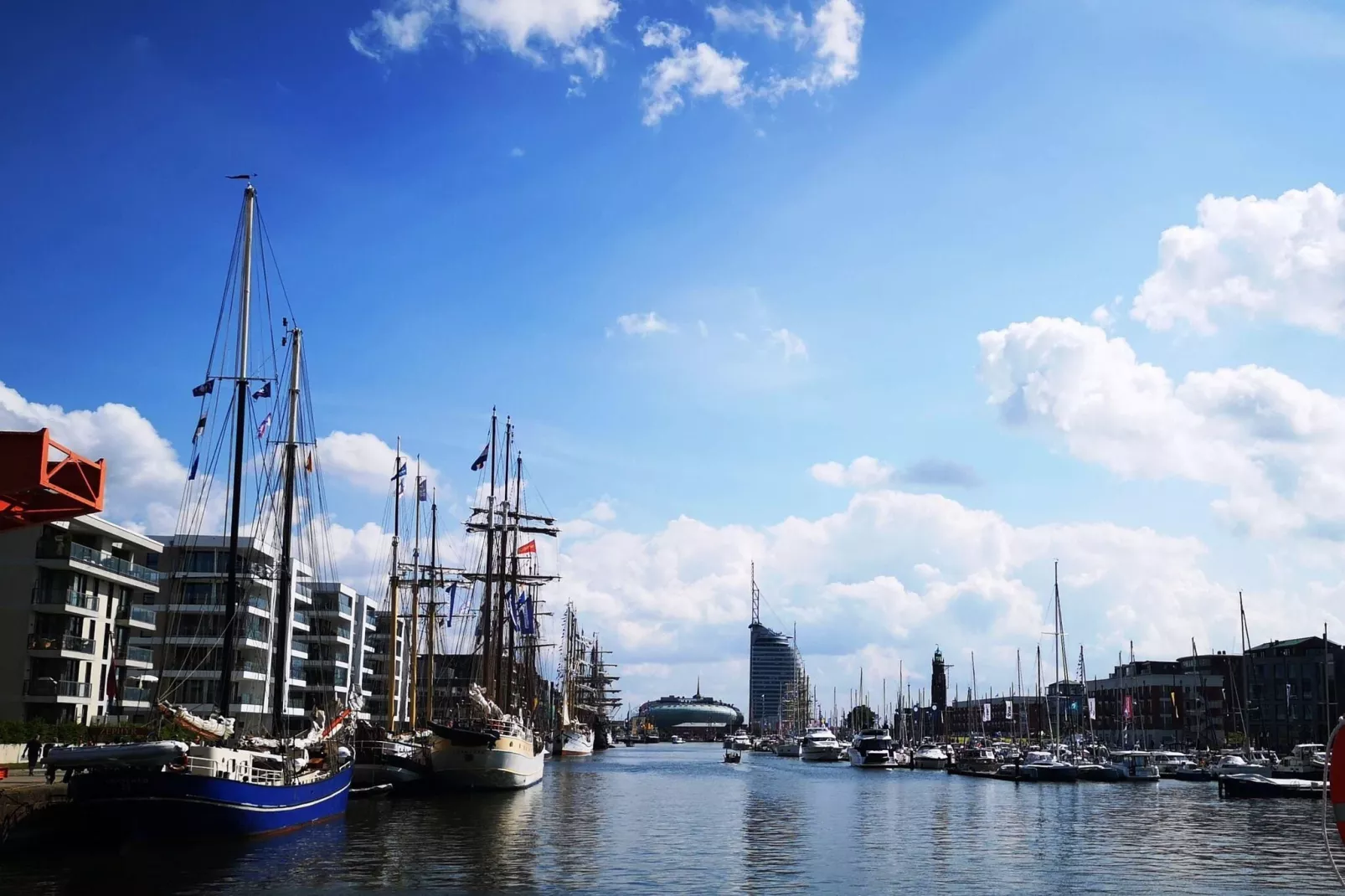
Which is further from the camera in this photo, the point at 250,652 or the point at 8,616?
the point at 250,652

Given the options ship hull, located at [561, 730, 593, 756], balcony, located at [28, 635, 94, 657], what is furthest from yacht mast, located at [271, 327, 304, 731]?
ship hull, located at [561, 730, 593, 756]

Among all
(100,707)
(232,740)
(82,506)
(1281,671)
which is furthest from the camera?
(1281,671)

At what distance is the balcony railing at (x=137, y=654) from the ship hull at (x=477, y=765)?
99.1 feet

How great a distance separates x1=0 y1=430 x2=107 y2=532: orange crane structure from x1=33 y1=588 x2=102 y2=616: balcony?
66070 millimetres

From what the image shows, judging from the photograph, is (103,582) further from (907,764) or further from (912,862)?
(907,764)

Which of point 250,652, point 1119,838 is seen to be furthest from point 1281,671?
point 250,652

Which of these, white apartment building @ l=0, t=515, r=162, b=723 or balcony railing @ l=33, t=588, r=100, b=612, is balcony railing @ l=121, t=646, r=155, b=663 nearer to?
white apartment building @ l=0, t=515, r=162, b=723

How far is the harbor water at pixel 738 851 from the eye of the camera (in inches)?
1540

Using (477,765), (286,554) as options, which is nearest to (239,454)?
(286,554)

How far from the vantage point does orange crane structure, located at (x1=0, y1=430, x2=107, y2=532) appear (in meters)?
21.9

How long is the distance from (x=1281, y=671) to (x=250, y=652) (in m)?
140

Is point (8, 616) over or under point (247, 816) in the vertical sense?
over

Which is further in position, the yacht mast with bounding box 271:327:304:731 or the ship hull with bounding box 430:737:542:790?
the ship hull with bounding box 430:737:542:790

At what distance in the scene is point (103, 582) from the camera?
298 ft
